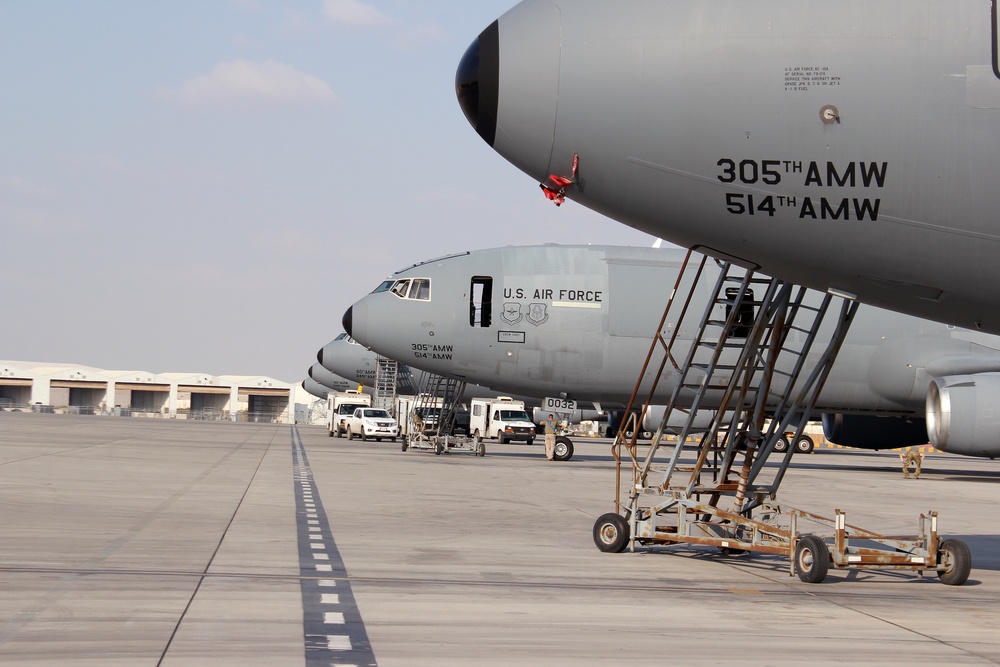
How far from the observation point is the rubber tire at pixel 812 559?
37.1 feet

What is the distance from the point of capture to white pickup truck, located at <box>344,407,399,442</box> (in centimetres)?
5116

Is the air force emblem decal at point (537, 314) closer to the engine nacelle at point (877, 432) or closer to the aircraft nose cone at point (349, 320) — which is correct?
the aircraft nose cone at point (349, 320)

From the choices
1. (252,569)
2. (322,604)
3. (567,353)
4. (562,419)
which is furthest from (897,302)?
(562,419)

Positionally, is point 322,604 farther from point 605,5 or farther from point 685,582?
point 605,5

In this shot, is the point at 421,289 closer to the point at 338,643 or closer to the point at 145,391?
the point at 338,643

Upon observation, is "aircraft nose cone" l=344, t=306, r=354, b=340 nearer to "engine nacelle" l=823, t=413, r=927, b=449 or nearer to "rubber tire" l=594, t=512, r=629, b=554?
"engine nacelle" l=823, t=413, r=927, b=449

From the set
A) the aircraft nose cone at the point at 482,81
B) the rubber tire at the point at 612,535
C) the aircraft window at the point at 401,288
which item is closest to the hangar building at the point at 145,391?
the aircraft window at the point at 401,288

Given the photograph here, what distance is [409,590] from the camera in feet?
32.2

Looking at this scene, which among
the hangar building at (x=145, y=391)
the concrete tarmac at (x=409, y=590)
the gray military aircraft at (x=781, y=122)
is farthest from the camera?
the hangar building at (x=145, y=391)

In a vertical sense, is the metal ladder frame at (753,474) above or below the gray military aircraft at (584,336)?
below

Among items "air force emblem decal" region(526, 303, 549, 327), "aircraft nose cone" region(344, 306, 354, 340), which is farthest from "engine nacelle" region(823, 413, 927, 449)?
"aircraft nose cone" region(344, 306, 354, 340)

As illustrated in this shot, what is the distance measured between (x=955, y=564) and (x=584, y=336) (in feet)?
59.3

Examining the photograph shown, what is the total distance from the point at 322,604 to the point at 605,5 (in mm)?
5275

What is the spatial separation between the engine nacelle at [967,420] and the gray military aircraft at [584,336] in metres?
7.35
